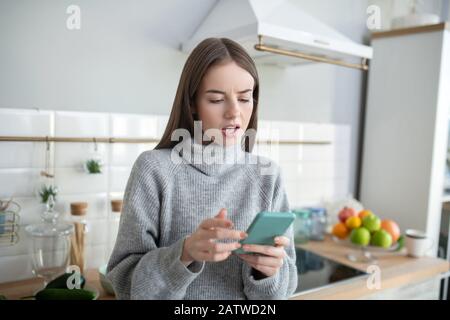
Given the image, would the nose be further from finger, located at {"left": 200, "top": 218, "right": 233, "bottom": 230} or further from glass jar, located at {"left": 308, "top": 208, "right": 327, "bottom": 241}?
glass jar, located at {"left": 308, "top": 208, "right": 327, "bottom": 241}

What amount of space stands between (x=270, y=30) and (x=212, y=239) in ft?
2.11

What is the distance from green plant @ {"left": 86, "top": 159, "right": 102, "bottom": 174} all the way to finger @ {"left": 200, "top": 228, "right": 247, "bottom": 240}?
1.92ft

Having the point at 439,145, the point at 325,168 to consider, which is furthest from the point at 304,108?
the point at 439,145

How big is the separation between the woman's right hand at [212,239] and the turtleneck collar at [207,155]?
0.13 m

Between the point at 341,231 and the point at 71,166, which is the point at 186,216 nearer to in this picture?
the point at 71,166

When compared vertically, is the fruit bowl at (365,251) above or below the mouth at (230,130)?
below

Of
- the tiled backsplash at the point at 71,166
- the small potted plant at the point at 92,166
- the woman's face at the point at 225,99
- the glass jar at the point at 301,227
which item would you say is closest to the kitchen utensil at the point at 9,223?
the tiled backsplash at the point at 71,166

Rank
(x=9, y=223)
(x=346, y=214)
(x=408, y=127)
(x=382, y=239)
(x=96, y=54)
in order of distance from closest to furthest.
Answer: (x=96, y=54) < (x=9, y=223) < (x=382, y=239) < (x=346, y=214) < (x=408, y=127)

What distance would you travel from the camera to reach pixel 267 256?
47cm

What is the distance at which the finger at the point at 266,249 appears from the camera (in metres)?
0.45

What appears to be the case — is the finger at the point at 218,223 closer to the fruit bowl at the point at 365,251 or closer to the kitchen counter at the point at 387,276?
the kitchen counter at the point at 387,276

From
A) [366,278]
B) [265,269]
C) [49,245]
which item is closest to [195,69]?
[265,269]

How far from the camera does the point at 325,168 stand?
5.04 ft

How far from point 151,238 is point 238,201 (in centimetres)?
13
